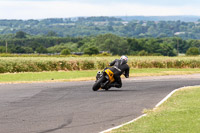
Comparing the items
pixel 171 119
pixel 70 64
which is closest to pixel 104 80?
pixel 171 119

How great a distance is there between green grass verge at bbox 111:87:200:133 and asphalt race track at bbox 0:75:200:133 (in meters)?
0.59

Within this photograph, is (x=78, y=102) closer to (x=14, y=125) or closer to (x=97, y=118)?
(x=97, y=118)

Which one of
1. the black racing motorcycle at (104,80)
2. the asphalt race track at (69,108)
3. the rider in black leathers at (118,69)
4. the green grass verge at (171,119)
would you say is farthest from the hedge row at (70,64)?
the green grass verge at (171,119)

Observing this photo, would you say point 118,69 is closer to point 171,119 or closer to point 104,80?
point 104,80

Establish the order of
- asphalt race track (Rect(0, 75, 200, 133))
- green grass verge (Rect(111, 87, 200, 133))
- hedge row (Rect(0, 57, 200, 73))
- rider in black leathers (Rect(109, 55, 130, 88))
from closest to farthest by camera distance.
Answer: green grass verge (Rect(111, 87, 200, 133)), asphalt race track (Rect(0, 75, 200, 133)), rider in black leathers (Rect(109, 55, 130, 88)), hedge row (Rect(0, 57, 200, 73))

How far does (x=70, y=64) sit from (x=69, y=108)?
1006 inches

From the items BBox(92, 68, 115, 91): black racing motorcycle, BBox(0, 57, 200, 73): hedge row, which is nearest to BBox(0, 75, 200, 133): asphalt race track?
BBox(92, 68, 115, 91): black racing motorcycle

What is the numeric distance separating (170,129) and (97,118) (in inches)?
102

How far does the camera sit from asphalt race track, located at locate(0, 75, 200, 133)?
35.8 feet

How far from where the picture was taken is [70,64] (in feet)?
128

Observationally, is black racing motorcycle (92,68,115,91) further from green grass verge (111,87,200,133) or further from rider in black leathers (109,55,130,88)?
green grass verge (111,87,200,133)

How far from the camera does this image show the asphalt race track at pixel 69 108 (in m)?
10.9

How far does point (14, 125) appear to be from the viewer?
1095 centimetres

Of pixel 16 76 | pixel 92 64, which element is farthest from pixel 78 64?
pixel 16 76
